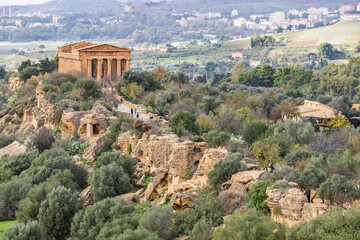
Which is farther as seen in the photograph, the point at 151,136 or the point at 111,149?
the point at 111,149

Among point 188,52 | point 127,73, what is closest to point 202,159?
point 127,73

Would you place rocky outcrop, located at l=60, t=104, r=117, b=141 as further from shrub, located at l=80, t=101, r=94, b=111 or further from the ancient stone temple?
the ancient stone temple

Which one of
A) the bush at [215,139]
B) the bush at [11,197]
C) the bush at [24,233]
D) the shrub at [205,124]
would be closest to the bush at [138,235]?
the bush at [24,233]

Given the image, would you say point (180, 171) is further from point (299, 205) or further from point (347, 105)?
point (347, 105)

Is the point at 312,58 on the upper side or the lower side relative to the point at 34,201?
lower

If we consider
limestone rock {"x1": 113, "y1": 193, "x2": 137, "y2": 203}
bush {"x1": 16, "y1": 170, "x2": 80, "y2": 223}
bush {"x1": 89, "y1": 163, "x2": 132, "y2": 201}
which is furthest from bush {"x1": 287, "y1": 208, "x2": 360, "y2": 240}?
bush {"x1": 16, "y1": 170, "x2": 80, "y2": 223}

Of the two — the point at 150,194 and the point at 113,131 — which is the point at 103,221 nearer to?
the point at 150,194

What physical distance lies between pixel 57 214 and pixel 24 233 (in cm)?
170

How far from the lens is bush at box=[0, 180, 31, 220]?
25.3m

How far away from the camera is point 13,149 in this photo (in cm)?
3562

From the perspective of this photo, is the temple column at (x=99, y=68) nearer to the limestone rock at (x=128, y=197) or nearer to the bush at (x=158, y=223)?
the limestone rock at (x=128, y=197)

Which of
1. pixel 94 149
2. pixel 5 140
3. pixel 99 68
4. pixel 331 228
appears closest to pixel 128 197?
pixel 94 149

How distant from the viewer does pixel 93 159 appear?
31.0 meters

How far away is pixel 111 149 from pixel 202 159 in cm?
998
